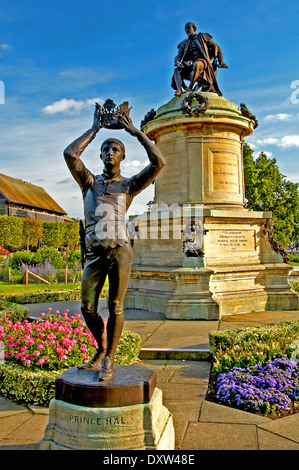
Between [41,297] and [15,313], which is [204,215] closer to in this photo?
[15,313]

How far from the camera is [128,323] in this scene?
9.27m

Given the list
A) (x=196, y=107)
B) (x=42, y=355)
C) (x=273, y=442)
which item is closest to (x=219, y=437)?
(x=273, y=442)

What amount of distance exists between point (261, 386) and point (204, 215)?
19.1ft

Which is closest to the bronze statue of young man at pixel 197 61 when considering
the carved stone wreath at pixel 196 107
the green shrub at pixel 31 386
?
the carved stone wreath at pixel 196 107

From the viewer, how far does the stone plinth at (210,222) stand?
10.8m

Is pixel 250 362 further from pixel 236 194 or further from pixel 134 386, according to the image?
pixel 236 194

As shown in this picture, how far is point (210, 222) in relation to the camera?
10766 millimetres

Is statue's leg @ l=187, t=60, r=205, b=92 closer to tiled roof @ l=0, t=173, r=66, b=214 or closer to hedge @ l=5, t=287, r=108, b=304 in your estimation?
hedge @ l=5, t=287, r=108, b=304

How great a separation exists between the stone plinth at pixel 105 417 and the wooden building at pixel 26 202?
58.3 meters

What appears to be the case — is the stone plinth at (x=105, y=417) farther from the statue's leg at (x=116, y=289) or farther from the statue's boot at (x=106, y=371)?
the statue's leg at (x=116, y=289)

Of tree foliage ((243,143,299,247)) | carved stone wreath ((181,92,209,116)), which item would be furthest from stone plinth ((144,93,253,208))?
tree foliage ((243,143,299,247))

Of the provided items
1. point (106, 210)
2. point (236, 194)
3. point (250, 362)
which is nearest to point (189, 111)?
point (236, 194)

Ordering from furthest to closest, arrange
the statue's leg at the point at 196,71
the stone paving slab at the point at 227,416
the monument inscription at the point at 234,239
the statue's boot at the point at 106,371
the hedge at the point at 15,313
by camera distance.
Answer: the statue's leg at the point at 196,71 → the monument inscription at the point at 234,239 → the hedge at the point at 15,313 → the stone paving slab at the point at 227,416 → the statue's boot at the point at 106,371

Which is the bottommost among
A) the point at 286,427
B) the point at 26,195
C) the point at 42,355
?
the point at 286,427
